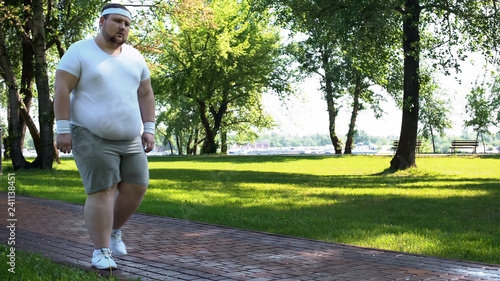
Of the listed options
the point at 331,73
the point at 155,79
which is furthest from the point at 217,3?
the point at 331,73

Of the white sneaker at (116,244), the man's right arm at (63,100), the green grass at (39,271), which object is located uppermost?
the man's right arm at (63,100)

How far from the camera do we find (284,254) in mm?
5977

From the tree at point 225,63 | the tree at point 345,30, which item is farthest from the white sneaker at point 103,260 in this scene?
the tree at point 225,63

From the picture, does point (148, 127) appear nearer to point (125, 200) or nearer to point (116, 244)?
point (125, 200)

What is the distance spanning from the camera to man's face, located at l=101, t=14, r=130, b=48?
5039 millimetres

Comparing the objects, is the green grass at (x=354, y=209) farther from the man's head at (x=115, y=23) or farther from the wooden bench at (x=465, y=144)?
the wooden bench at (x=465, y=144)

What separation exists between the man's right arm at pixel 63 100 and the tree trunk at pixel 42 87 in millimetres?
16041

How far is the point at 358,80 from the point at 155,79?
580 inches

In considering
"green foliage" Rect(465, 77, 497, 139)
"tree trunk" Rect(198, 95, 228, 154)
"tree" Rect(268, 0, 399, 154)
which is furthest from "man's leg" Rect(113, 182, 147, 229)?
"green foliage" Rect(465, 77, 497, 139)

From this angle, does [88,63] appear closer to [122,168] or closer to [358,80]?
[122,168]

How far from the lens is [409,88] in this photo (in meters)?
21.5

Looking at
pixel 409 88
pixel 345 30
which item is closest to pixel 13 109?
pixel 345 30

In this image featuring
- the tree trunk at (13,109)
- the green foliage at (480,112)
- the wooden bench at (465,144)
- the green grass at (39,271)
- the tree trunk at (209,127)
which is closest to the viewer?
the green grass at (39,271)

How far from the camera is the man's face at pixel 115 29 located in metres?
5.04
